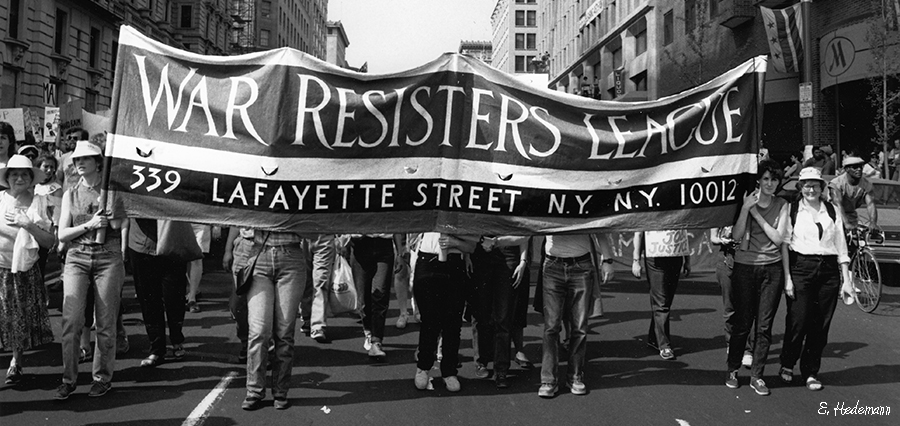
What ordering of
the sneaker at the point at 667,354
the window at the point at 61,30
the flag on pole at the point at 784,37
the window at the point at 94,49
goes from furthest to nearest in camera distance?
the window at the point at 94,49 < the window at the point at 61,30 < the flag on pole at the point at 784,37 < the sneaker at the point at 667,354

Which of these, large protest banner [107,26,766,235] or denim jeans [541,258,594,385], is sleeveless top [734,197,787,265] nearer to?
large protest banner [107,26,766,235]

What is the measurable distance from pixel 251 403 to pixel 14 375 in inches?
85.7

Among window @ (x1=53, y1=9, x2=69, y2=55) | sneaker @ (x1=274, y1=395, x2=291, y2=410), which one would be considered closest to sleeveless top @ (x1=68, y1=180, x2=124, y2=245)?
sneaker @ (x1=274, y1=395, x2=291, y2=410)

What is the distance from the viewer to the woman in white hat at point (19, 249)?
6199mm

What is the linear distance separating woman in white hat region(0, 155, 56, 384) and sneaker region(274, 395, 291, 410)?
2.29m

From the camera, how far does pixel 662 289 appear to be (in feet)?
25.8

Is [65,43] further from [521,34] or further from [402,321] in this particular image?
[521,34]

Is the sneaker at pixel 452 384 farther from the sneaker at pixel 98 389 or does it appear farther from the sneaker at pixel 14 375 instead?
the sneaker at pixel 14 375

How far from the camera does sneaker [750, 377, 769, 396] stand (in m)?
6.28

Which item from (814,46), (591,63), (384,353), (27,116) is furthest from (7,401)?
(591,63)

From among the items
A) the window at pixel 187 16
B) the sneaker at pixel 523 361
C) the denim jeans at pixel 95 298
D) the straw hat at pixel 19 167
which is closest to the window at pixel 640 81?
the window at pixel 187 16

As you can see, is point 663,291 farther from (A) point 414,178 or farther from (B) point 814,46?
(B) point 814,46

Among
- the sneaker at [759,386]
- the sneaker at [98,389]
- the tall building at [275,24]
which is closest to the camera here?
the sneaker at [98,389]

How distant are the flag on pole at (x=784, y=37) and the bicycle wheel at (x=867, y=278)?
16.2 metres
